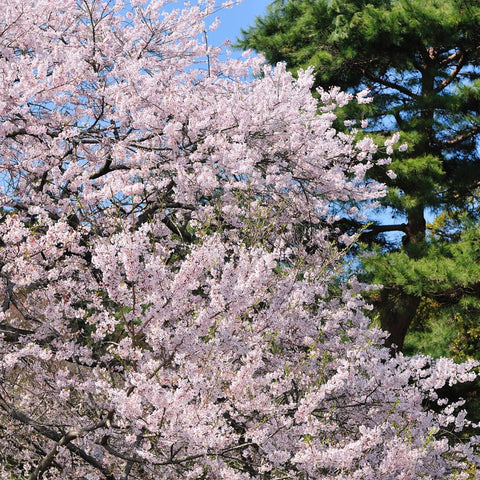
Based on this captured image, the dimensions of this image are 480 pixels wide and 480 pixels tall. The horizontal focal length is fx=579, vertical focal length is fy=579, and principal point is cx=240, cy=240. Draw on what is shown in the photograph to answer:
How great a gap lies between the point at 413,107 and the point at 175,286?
8367 mm

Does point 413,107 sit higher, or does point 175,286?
point 413,107

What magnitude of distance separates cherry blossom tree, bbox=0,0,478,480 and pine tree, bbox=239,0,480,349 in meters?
2.83

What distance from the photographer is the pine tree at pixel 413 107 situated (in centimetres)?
921

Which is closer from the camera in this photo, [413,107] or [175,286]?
[175,286]

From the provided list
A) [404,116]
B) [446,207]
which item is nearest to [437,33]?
[404,116]

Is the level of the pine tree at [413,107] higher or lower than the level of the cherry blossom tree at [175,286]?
higher

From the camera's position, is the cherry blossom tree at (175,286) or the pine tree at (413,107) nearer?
the cherry blossom tree at (175,286)

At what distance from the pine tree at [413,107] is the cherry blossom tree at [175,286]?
9.30ft

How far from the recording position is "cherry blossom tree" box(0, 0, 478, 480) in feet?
10.6

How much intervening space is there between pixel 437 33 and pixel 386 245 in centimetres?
404

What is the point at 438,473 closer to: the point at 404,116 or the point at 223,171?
the point at 223,171

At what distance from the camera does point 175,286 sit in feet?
10.4

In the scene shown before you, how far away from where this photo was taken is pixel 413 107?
10.3m

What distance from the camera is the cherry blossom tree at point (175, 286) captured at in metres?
3.24
